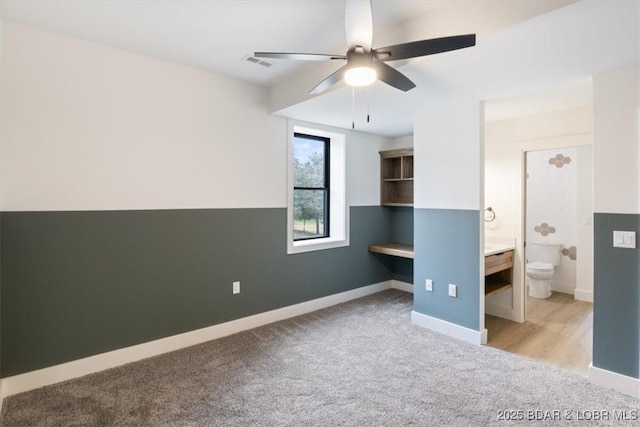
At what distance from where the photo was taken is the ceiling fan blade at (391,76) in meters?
1.92

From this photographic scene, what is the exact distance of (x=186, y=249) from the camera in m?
3.15

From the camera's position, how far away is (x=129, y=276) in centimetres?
283

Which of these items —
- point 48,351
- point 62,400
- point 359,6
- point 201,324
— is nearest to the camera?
point 359,6

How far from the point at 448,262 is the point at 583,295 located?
2.67 m

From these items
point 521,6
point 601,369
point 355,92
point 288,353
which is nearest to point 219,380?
point 288,353

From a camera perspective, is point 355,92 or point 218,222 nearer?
point 355,92

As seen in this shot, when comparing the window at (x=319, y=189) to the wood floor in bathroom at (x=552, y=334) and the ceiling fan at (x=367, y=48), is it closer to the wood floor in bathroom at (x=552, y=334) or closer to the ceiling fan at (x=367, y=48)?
the wood floor in bathroom at (x=552, y=334)

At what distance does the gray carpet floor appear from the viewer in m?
2.11

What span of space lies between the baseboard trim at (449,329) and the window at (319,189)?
4.56 ft

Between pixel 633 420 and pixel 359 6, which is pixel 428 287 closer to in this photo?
pixel 633 420

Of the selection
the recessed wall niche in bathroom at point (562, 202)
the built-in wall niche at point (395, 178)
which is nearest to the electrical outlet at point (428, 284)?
the built-in wall niche at point (395, 178)

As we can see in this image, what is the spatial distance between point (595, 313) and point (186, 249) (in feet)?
11.4

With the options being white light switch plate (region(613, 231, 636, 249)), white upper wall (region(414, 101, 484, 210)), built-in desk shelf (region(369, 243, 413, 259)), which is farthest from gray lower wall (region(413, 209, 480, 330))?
white light switch plate (region(613, 231, 636, 249))

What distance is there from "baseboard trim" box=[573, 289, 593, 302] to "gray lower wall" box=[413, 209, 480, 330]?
254cm
